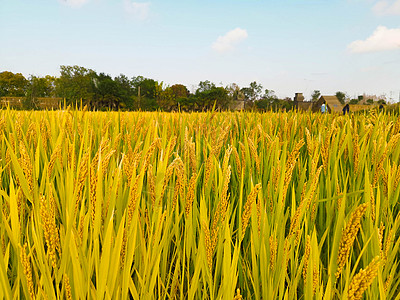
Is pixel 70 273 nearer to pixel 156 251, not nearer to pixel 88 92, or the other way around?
pixel 156 251

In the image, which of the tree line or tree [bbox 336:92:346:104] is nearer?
the tree line

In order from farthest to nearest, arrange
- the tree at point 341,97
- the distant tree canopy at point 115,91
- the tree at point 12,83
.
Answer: the tree at point 341,97, the tree at point 12,83, the distant tree canopy at point 115,91

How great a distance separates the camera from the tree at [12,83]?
280 ft

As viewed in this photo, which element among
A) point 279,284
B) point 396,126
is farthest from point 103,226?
point 396,126

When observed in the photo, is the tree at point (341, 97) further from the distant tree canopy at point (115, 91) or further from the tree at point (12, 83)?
the tree at point (12, 83)

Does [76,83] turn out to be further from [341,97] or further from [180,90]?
[341,97]

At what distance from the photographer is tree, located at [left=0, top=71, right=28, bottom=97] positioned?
280 feet

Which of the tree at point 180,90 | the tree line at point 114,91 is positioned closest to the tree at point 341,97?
the tree line at point 114,91

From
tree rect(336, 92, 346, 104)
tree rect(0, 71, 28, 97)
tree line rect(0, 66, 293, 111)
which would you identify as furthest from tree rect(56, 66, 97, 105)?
tree rect(336, 92, 346, 104)

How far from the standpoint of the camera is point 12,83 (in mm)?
86938

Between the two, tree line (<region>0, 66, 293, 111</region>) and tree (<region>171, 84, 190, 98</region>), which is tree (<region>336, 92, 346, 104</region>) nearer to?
tree line (<region>0, 66, 293, 111</region>)

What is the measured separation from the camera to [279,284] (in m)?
0.80

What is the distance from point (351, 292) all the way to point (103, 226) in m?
0.68

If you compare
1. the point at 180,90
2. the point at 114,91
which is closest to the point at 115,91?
the point at 114,91
